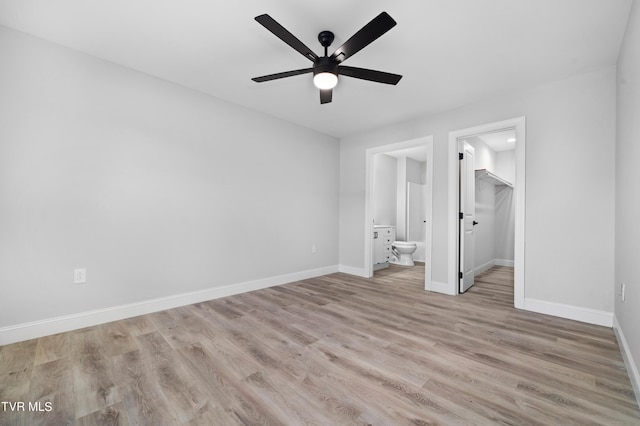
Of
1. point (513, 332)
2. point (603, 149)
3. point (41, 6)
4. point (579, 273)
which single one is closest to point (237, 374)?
point (513, 332)

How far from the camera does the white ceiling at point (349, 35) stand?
76.1 inches

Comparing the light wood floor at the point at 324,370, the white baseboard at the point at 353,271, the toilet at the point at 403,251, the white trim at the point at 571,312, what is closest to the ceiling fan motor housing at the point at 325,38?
the light wood floor at the point at 324,370

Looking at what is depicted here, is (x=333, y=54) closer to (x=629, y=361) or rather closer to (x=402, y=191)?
(x=629, y=361)

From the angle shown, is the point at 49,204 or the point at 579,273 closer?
the point at 49,204

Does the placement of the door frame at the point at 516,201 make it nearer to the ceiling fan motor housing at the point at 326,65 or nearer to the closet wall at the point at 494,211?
the closet wall at the point at 494,211

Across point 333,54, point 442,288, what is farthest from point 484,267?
point 333,54

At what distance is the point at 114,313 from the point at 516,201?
Result: 14.3ft

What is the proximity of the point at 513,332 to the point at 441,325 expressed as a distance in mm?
590

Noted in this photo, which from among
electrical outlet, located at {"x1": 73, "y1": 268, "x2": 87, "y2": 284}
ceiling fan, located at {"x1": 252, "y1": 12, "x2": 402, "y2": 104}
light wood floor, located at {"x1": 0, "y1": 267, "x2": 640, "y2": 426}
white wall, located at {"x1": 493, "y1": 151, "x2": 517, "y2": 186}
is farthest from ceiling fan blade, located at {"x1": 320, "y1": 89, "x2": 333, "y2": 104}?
white wall, located at {"x1": 493, "y1": 151, "x2": 517, "y2": 186}

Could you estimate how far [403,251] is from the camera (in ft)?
18.4

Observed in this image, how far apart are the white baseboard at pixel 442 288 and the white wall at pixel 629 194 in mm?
1497

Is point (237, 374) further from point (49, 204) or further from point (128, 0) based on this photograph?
point (128, 0)

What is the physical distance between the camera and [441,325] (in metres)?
2.55

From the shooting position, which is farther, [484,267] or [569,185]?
[484,267]
